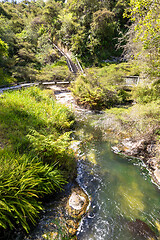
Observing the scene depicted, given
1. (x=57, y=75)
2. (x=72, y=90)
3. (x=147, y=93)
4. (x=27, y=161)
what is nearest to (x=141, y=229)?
(x=27, y=161)

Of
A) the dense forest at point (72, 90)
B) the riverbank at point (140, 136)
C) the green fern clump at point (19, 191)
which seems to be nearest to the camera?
the green fern clump at point (19, 191)

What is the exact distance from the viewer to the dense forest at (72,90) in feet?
10.7

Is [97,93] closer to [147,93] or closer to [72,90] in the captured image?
[72,90]

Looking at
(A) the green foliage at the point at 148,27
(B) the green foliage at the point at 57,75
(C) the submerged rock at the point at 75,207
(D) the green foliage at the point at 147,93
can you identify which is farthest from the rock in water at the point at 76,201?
(B) the green foliage at the point at 57,75

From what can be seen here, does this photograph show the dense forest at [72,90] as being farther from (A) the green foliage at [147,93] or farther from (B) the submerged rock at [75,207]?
(B) the submerged rock at [75,207]

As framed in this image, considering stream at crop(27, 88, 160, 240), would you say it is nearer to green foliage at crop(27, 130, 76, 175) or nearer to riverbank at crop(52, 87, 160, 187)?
riverbank at crop(52, 87, 160, 187)

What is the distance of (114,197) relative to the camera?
156 inches

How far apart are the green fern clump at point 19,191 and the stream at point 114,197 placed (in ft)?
1.62

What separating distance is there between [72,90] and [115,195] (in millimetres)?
10132

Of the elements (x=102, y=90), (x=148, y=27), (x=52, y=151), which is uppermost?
(x=148, y=27)

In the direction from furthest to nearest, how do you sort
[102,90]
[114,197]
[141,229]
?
[102,90]
[114,197]
[141,229]

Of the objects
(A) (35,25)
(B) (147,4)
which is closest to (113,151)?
(B) (147,4)

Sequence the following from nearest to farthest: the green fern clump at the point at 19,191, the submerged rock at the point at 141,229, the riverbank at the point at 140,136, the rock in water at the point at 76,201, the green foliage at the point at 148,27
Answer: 1. the green fern clump at the point at 19,191
2. the submerged rock at the point at 141,229
3. the rock in water at the point at 76,201
4. the green foliage at the point at 148,27
5. the riverbank at the point at 140,136

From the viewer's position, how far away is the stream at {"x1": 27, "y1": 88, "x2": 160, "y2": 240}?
3.12m
